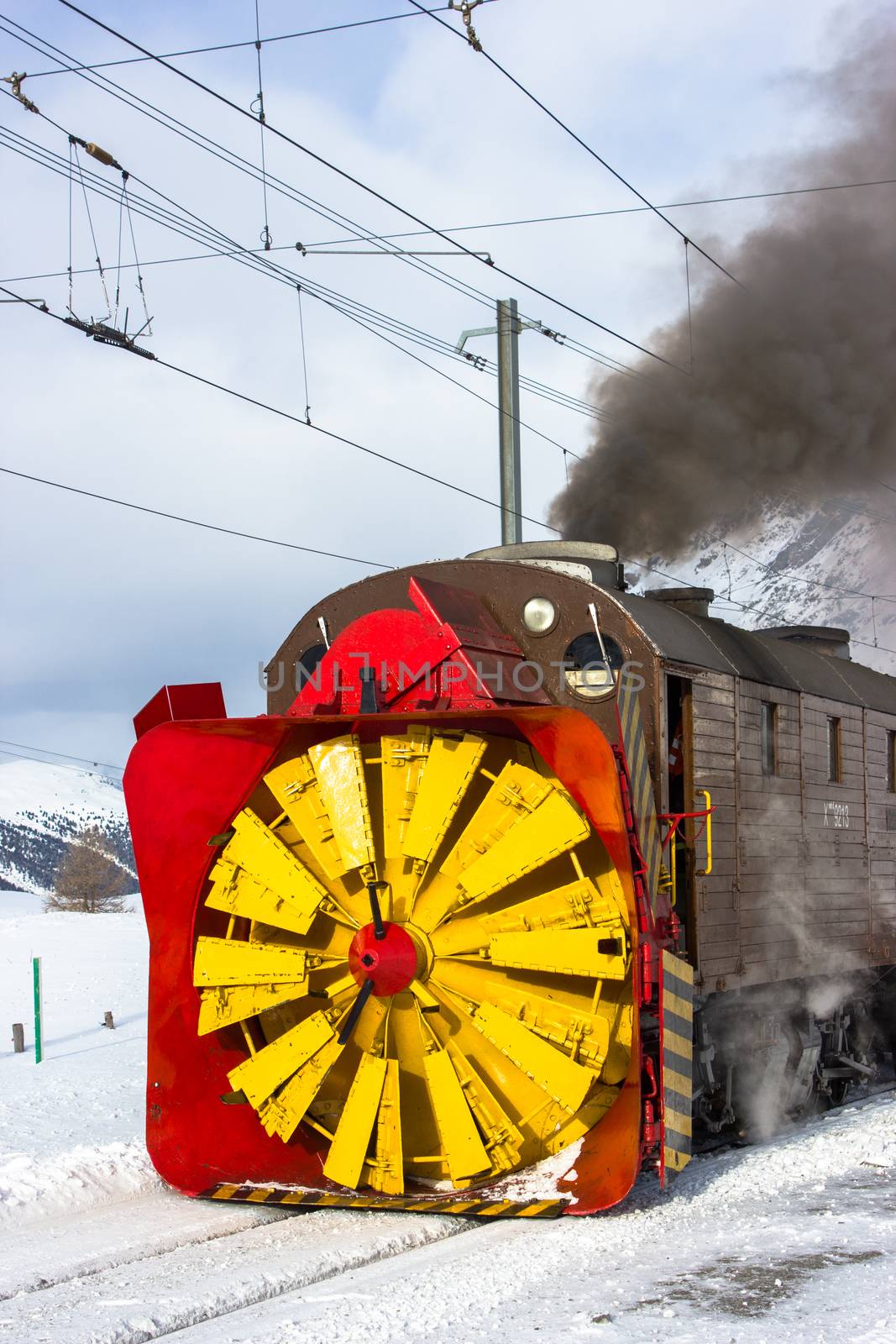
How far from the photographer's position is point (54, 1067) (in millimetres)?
11828

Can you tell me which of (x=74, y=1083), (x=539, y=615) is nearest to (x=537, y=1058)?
(x=539, y=615)

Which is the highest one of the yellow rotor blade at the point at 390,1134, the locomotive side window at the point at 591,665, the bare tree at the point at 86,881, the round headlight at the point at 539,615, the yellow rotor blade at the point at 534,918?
the round headlight at the point at 539,615

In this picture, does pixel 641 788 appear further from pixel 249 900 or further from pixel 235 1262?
pixel 235 1262

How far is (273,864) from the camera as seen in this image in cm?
730

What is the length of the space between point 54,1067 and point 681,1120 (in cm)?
660

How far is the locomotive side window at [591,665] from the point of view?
7.93m

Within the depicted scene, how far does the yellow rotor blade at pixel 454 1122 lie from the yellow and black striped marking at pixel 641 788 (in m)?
1.31

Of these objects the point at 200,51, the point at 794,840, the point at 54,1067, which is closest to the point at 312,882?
the point at 794,840

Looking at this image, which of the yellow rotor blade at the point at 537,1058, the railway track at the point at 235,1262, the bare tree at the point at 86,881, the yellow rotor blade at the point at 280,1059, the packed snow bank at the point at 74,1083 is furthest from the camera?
the bare tree at the point at 86,881

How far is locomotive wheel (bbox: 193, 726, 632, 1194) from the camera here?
22.5ft

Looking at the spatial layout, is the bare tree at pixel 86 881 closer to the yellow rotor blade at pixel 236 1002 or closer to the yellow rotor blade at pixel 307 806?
the yellow rotor blade at pixel 236 1002

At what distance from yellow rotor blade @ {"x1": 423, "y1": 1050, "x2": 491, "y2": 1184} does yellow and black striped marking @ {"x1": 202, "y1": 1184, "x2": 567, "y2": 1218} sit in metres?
0.17

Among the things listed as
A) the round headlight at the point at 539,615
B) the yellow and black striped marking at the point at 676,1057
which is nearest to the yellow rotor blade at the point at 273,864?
the yellow and black striped marking at the point at 676,1057

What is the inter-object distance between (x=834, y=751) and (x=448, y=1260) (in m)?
5.87
